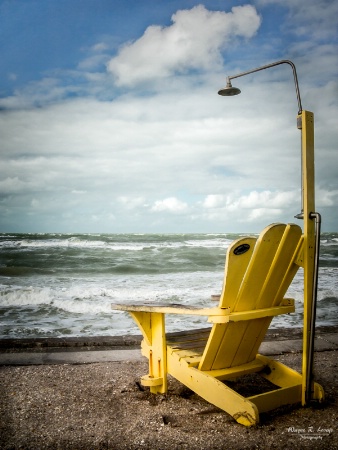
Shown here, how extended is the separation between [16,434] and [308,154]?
2.95 m

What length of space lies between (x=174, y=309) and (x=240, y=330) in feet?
1.73

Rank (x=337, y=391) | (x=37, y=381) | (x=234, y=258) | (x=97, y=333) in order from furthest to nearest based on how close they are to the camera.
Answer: (x=97, y=333)
(x=37, y=381)
(x=337, y=391)
(x=234, y=258)

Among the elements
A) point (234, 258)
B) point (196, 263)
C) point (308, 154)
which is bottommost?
point (196, 263)

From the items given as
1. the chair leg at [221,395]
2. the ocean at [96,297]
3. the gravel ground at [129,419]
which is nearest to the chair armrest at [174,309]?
the ocean at [96,297]

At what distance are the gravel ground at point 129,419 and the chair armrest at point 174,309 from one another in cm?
80

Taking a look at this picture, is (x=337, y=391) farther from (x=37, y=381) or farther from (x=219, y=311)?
(x=37, y=381)

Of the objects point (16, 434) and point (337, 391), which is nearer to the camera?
point (16, 434)

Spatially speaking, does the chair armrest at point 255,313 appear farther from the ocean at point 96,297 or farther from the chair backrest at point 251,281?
the ocean at point 96,297

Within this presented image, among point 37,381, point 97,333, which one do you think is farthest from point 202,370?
point 97,333

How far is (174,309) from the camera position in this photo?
2848 mm

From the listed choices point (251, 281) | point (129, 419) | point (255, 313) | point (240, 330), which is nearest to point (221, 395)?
point (240, 330)

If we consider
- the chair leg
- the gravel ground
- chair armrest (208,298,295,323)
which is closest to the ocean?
the chair leg

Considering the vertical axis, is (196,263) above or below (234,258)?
below

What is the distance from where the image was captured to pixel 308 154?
281 centimetres
